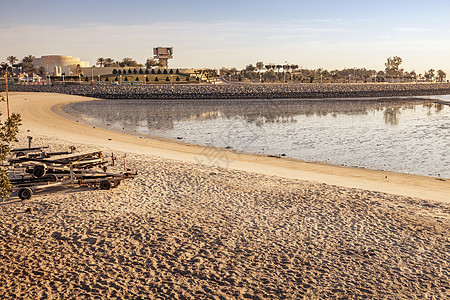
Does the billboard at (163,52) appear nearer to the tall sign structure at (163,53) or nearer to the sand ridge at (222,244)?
the tall sign structure at (163,53)

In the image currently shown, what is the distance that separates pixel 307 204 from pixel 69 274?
7687 millimetres

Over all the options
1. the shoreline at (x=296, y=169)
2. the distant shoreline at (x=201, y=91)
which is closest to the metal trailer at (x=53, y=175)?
the shoreline at (x=296, y=169)

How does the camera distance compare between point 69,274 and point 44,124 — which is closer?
point 69,274

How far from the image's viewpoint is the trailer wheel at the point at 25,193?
39.5ft

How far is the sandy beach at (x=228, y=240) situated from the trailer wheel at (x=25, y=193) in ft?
0.55

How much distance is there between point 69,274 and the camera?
7.58m

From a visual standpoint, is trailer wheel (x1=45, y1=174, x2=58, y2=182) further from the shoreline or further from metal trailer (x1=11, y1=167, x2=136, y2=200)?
the shoreline

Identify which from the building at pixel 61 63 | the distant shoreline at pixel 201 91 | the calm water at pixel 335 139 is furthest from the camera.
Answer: the building at pixel 61 63

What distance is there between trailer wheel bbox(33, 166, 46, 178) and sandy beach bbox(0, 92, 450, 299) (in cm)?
80

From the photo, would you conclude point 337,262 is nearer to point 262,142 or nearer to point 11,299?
point 11,299

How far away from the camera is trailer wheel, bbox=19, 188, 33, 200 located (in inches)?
474

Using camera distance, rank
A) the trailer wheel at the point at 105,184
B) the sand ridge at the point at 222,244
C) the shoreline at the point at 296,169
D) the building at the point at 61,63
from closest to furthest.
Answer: the sand ridge at the point at 222,244, the trailer wheel at the point at 105,184, the shoreline at the point at 296,169, the building at the point at 61,63

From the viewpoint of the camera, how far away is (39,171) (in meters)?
12.2

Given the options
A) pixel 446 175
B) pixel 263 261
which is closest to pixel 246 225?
pixel 263 261
